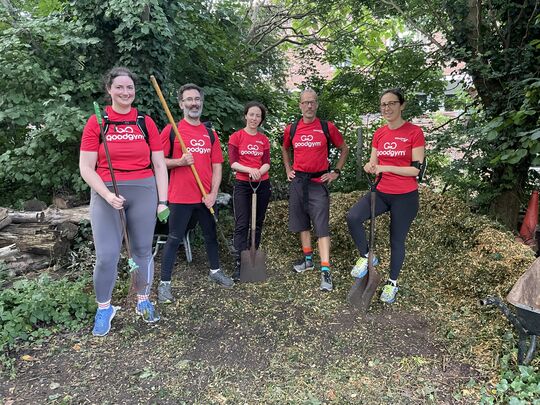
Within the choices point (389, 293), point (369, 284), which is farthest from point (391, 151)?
point (389, 293)

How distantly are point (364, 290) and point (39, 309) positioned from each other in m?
2.66

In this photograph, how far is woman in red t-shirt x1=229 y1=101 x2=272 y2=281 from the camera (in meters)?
3.93

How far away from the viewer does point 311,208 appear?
3992 millimetres

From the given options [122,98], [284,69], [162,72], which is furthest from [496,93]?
[284,69]

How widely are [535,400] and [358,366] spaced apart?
3.38 ft

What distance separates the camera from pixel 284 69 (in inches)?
332

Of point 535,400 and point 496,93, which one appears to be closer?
point 535,400

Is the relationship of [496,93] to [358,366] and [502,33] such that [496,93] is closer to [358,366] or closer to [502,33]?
[502,33]

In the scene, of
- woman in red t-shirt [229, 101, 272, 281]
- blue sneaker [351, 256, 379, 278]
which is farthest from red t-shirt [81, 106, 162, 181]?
blue sneaker [351, 256, 379, 278]

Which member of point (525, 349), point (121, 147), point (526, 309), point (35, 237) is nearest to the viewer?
point (526, 309)

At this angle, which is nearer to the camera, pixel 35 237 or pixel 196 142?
pixel 196 142

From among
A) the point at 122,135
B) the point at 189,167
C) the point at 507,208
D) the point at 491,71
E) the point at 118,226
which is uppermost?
the point at 491,71

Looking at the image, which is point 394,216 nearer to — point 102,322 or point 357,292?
point 357,292

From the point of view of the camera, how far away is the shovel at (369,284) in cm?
348
